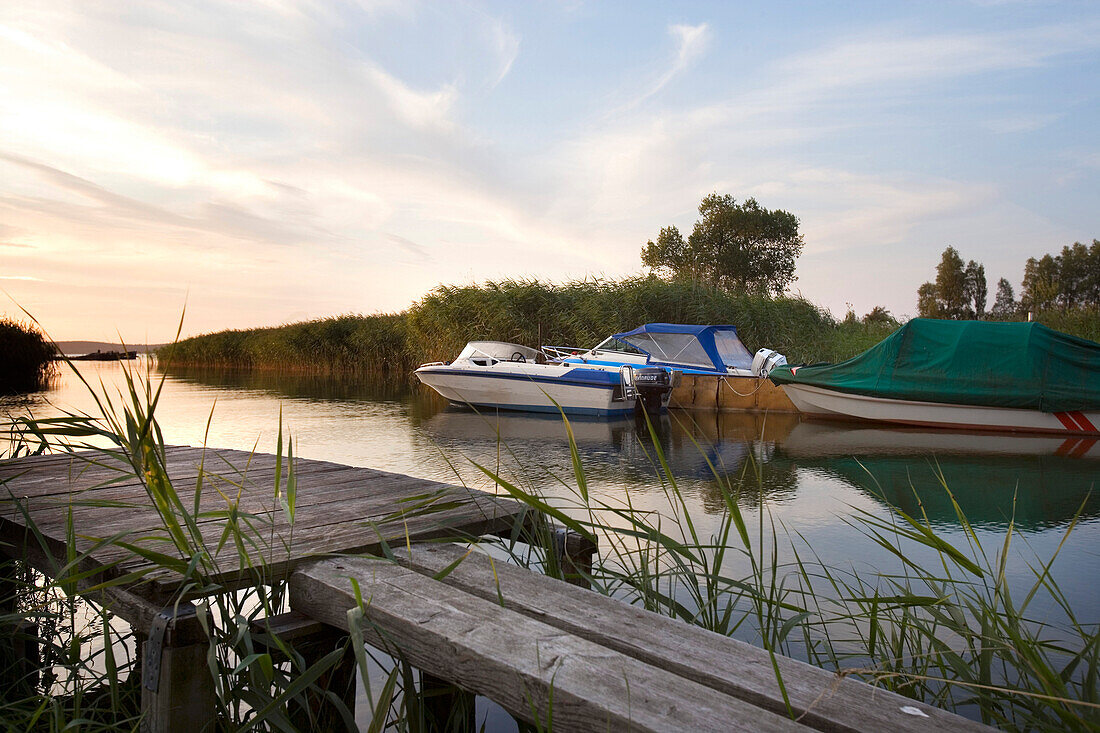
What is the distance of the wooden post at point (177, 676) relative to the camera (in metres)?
1.76

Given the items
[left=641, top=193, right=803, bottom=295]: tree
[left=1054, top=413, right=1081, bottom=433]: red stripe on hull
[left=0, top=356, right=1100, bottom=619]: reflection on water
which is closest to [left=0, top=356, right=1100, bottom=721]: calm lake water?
[left=0, top=356, right=1100, bottom=619]: reflection on water

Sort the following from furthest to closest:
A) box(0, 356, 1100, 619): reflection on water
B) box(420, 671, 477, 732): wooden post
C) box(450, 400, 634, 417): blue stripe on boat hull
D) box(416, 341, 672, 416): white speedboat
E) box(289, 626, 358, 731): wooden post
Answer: box(450, 400, 634, 417): blue stripe on boat hull < box(416, 341, 672, 416): white speedboat < box(0, 356, 1100, 619): reflection on water < box(289, 626, 358, 731): wooden post < box(420, 671, 477, 732): wooden post

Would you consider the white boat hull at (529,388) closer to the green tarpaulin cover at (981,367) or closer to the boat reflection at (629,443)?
the boat reflection at (629,443)

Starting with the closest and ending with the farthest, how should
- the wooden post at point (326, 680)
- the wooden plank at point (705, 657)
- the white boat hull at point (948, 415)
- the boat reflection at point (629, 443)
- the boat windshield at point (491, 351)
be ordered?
the wooden plank at point (705, 657) → the wooden post at point (326, 680) → the boat reflection at point (629, 443) → the white boat hull at point (948, 415) → the boat windshield at point (491, 351)

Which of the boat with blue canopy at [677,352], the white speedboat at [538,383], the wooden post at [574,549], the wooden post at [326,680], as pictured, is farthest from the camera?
the boat with blue canopy at [677,352]

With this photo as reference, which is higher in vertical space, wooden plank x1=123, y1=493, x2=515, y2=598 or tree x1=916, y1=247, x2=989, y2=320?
tree x1=916, y1=247, x2=989, y2=320

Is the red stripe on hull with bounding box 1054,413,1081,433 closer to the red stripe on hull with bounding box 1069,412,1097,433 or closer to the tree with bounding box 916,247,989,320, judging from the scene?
the red stripe on hull with bounding box 1069,412,1097,433

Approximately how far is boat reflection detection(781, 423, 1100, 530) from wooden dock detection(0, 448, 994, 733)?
105 inches

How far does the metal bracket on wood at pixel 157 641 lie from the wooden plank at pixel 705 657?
0.62 metres

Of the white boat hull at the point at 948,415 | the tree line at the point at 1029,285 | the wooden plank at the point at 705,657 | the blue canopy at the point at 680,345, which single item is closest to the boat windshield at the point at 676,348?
the blue canopy at the point at 680,345

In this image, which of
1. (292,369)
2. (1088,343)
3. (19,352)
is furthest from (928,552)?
(292,369)

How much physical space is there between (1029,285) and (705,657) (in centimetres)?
7195

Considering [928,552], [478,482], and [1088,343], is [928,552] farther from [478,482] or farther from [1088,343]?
[1088,343]

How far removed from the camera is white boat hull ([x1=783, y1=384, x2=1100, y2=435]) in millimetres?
10750
